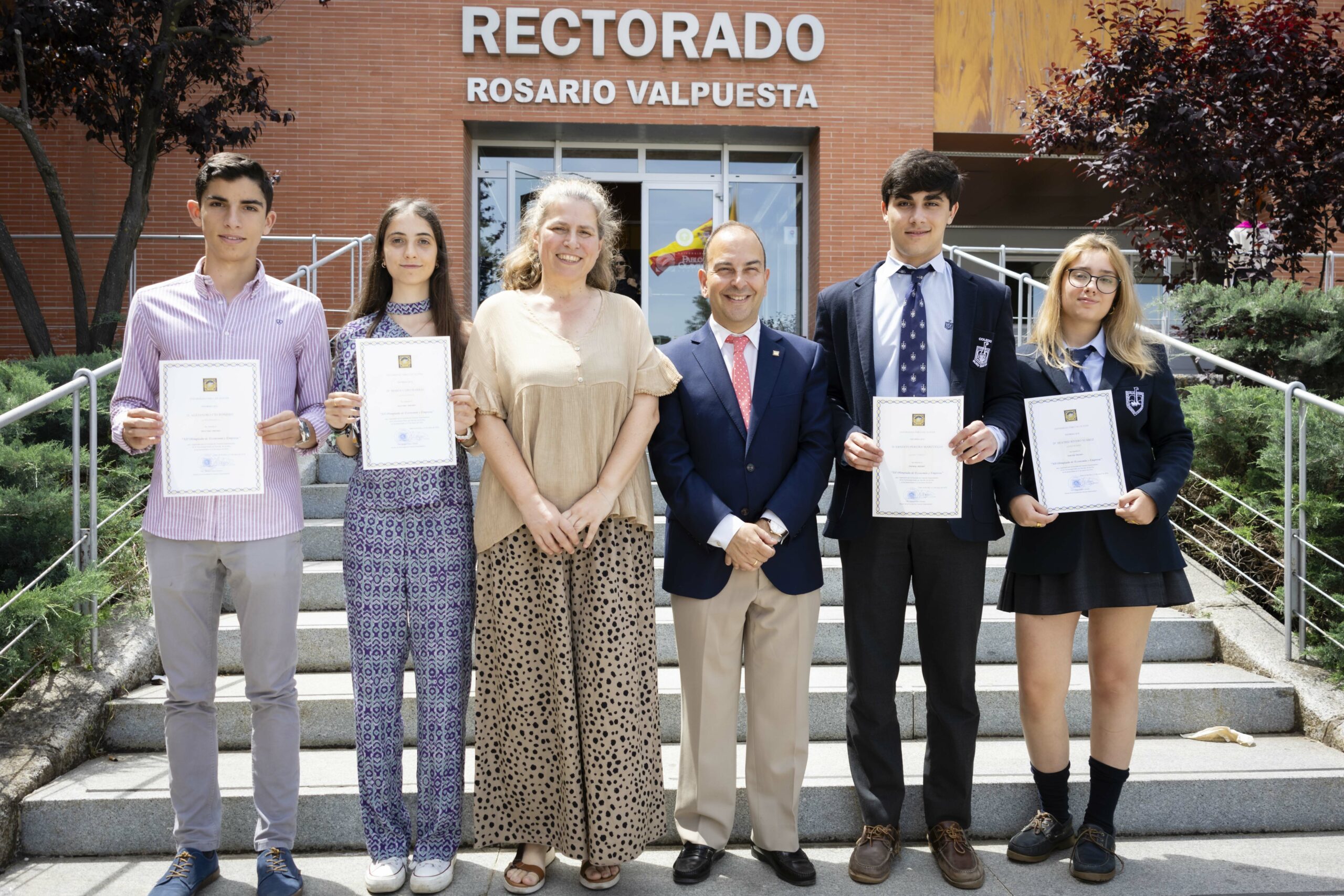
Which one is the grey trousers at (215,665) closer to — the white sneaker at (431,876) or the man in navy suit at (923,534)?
the white sneaker at (431,876)

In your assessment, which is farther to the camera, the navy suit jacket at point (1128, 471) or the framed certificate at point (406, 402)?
the navy suit jacket at point (1128, 471)

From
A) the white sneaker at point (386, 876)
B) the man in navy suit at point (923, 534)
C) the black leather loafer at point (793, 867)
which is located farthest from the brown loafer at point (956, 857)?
the white sneaker at point (386, 876)

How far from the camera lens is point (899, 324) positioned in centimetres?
323

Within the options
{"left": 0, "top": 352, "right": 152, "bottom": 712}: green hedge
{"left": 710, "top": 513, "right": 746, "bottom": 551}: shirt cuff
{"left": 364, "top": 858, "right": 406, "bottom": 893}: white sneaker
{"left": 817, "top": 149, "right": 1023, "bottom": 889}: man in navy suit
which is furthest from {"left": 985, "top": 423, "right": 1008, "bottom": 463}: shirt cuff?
{"left": 0, "top": 352, "right": 152, "bottom": 712}: green hedge

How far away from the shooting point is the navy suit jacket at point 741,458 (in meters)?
3.10

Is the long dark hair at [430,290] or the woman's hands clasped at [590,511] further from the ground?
the long dark hair at [430,290]

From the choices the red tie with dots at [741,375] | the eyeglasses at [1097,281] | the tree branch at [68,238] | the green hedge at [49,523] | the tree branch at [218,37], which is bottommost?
the green hedge at [49,523]

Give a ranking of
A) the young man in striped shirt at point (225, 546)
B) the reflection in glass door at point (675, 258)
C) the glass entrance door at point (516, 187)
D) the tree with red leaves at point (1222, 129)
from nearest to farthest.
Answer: the young man in striped shirt at point (225, 546) → the tree with red leaves at point (1222, 129) → the glass entrance door at point (516, 187) → the reflection in glass door at point (675, 258)

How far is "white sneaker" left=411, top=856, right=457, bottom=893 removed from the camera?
2.99 metres

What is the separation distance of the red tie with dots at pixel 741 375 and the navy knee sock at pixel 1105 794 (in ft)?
5.56

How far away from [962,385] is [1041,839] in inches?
62.3

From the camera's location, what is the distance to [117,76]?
8.57 metres

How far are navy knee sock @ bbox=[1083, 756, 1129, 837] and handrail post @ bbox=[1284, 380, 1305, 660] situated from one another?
161cm

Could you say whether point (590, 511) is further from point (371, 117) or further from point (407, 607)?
point (371, 117)
